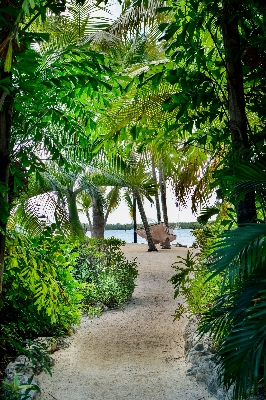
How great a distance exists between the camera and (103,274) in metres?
7.51

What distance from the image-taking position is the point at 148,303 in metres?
7.37

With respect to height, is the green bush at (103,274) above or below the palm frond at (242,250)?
below

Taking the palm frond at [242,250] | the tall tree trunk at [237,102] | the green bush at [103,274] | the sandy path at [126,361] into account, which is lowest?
the sandy path at [126,361]

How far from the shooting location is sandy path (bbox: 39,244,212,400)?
3.65 metres

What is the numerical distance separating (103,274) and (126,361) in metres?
3.06

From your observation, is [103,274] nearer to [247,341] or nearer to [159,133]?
[159,133]

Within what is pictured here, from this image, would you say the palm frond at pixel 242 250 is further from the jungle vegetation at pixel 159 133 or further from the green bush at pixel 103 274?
the green bush at pixel 103 274

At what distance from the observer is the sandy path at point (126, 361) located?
12.0 ft

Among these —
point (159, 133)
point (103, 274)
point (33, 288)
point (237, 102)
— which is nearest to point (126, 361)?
point (33, 288)

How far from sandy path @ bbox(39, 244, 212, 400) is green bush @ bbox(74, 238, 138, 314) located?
1.00 ft

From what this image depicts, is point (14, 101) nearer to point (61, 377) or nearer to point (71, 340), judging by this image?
point (61, 377)

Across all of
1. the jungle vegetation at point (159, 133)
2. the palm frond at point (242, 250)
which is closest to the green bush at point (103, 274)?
the jungle vegetation at point (159, 133)

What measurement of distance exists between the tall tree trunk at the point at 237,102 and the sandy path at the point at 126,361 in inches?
77.3

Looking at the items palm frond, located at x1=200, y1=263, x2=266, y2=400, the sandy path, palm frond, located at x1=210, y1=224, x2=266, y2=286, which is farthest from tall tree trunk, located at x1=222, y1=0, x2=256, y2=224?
the sandy path
